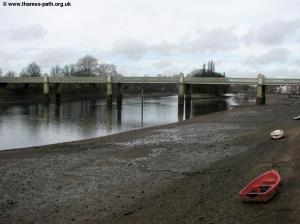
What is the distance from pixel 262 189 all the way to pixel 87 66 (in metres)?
164

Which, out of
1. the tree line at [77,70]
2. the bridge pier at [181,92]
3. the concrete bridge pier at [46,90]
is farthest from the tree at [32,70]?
the bridge pier at [181,92]

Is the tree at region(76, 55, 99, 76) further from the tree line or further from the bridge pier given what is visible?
the bridge pier

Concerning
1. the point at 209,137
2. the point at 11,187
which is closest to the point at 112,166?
the point at 11,187

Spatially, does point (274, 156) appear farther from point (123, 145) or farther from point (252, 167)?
point (123, 145)

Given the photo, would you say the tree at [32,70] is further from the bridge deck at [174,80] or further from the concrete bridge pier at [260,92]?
the concrete bridge pier at [260,92]

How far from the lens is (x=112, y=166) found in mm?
19328

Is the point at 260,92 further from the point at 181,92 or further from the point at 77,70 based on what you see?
the point at 77,70

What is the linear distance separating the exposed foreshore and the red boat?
0.90 feet

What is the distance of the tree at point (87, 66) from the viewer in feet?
561

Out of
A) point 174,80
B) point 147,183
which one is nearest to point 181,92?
point 174,80

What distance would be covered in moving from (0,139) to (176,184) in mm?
24909

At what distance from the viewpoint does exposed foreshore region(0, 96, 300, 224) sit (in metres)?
11.7

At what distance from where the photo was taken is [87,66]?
17262 centimetres

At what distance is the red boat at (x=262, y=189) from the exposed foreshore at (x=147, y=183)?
0.90ft
